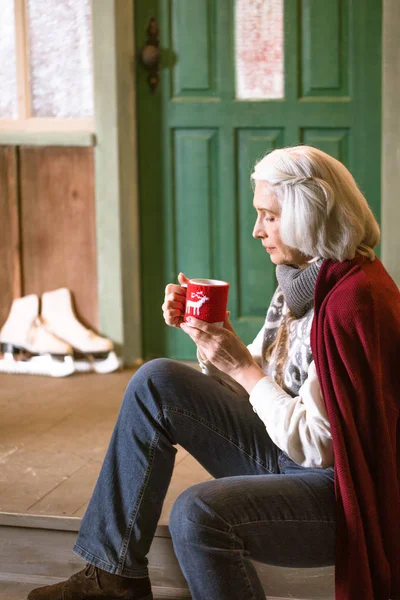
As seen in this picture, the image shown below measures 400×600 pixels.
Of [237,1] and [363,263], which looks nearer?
[363,263]

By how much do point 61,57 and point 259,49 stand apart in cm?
83

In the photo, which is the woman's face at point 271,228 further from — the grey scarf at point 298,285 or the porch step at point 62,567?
the porch step at point 62,567

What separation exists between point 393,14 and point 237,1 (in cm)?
62

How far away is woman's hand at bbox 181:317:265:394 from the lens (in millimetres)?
1713

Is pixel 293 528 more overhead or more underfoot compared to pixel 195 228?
more underfoot

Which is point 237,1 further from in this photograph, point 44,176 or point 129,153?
point 44,176

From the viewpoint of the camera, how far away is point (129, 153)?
374cm

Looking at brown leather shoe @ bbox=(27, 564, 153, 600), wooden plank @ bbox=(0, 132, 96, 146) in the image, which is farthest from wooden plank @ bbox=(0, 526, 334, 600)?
wooden plank @ bbox=(0, 132, 96, 146)

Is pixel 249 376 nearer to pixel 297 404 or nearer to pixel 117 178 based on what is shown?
pixel 297 404

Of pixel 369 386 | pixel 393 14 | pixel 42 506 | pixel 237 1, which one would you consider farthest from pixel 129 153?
pixel 369 386

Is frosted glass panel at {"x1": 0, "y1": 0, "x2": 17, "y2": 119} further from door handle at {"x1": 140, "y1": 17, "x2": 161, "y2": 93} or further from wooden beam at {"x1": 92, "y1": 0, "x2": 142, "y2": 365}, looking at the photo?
door handle at {"x1": 140, "y1": 17, "x2": 161, "y2": 93}

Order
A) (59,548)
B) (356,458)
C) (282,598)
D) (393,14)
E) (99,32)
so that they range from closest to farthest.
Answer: (356,458) < (282,598) < (59,548) < (393,14) < (99,32)

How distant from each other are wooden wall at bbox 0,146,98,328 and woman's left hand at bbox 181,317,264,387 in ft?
7.01

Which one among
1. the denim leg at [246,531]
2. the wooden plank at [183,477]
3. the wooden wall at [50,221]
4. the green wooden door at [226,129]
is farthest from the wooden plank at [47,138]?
the denim leg at [246,531]
